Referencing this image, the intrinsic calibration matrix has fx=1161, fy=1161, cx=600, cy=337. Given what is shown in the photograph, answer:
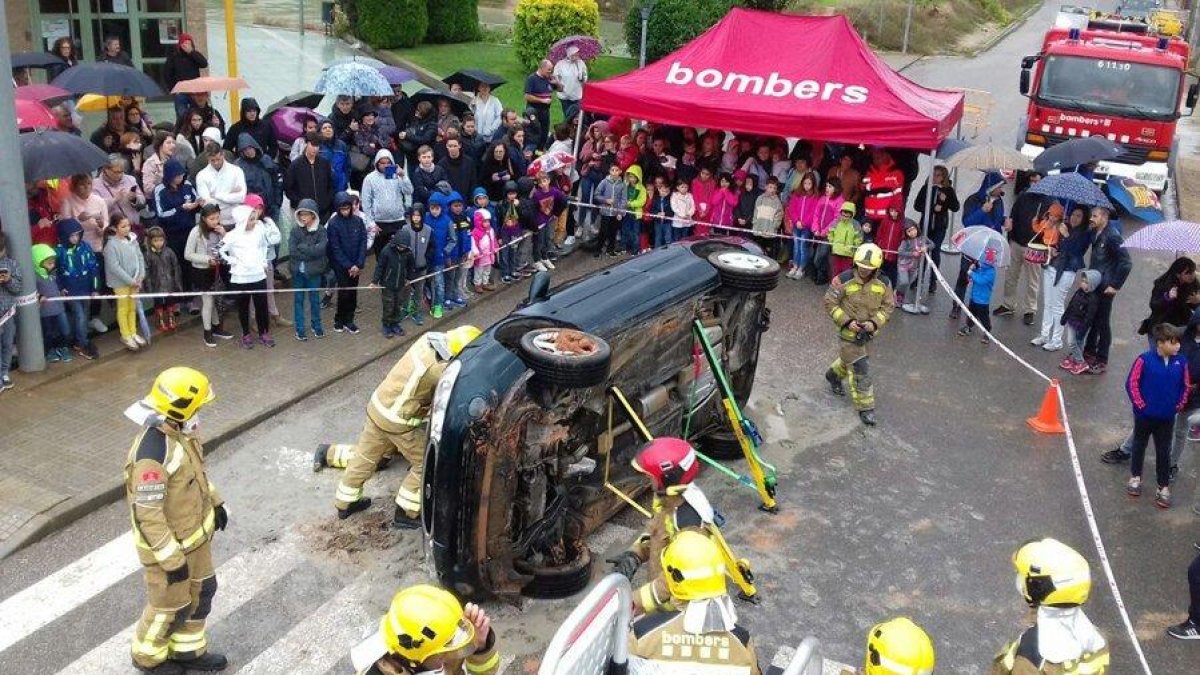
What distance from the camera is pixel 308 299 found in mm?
11367

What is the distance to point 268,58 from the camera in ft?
82.2

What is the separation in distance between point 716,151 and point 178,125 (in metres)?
6.54

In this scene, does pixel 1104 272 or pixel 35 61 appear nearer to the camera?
pixel 1104 272

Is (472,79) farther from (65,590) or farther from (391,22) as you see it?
(391,22)

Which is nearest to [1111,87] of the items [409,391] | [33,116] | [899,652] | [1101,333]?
[1101,333]

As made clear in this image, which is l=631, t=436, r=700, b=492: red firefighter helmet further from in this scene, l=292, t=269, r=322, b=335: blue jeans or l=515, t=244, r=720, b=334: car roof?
l=292, t=269, r=322, b=335: blue jeans

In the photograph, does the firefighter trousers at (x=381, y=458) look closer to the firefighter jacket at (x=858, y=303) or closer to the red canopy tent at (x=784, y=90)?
the firefighter jacket at (x=858, y=303)

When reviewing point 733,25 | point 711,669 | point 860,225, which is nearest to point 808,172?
point 860,225

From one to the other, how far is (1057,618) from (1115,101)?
14.7m

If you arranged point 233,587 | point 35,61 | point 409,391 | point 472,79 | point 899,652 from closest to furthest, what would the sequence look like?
point 899,652 < point 233,587 < point 409,391 < point 35,61 < point 472,79

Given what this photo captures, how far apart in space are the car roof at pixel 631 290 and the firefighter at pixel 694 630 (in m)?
2.69

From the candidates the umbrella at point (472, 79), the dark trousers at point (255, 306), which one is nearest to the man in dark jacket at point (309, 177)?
the dark trousers at point (255, 306)

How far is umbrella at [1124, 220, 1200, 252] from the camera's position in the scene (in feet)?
34.2

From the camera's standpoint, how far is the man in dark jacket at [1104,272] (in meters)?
11.7
